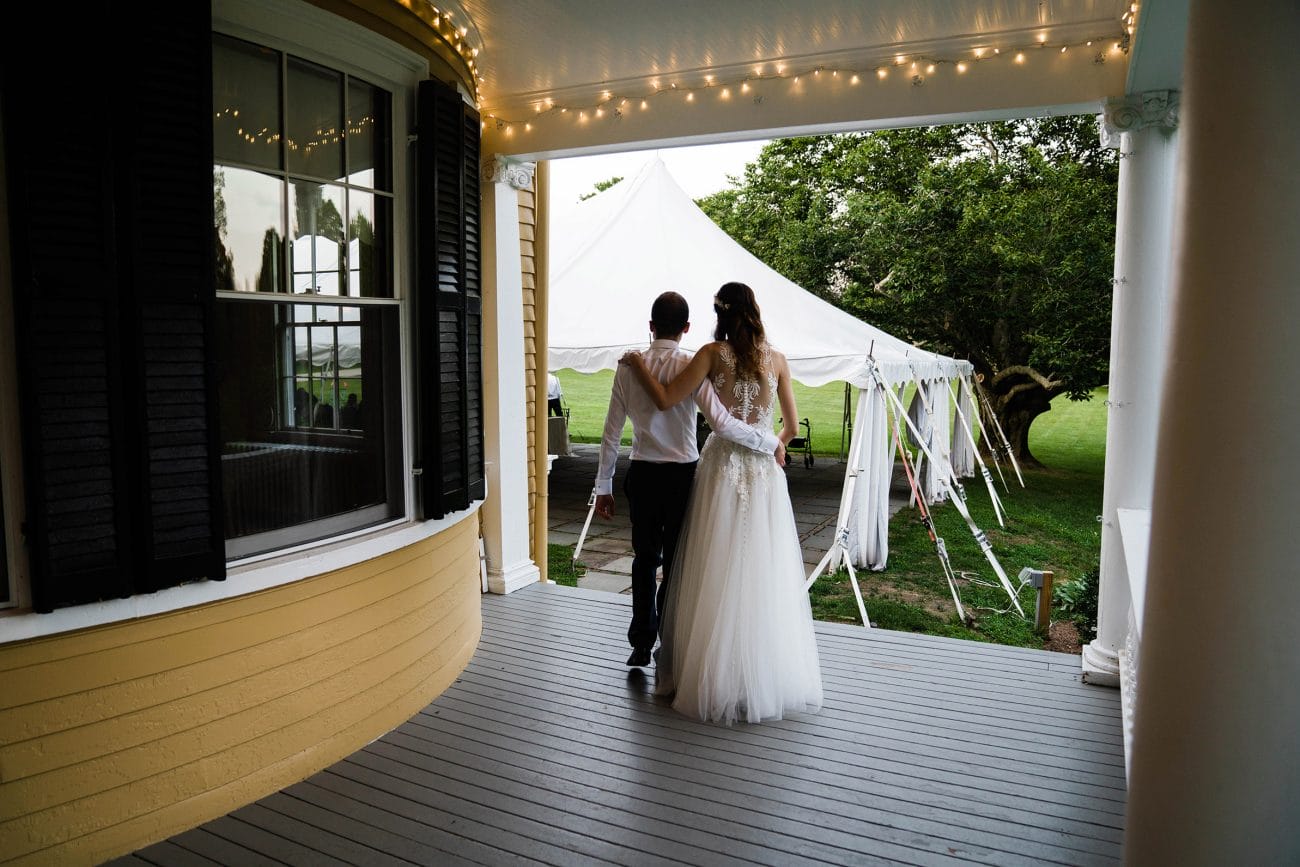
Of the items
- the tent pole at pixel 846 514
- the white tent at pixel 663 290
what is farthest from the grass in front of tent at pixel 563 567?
the tent pole at pixel 846 514

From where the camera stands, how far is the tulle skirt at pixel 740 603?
3.53 meters

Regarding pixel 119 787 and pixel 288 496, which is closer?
pixel 119 787

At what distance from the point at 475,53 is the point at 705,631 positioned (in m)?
2.74

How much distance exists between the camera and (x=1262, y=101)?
5.00 ft

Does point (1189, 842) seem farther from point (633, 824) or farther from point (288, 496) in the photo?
point (288, 496)

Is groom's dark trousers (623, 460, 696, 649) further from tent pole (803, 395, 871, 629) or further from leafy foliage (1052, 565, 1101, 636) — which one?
leafy foliage (1052, 565, 1101, 636)

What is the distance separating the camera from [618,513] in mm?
9141

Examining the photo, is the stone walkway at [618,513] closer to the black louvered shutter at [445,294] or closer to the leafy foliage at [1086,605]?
the leafy foliage at [1086,605]

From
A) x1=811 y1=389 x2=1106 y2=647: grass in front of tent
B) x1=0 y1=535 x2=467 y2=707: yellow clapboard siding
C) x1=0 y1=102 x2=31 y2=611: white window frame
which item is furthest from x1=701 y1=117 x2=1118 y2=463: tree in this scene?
x1=0 y1=102 x2=31 y2=611: white window frame

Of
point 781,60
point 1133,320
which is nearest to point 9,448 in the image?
point 781,60

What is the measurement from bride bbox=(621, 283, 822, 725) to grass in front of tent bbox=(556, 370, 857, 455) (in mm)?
8048

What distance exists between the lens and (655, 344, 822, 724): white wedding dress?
11.6 feet

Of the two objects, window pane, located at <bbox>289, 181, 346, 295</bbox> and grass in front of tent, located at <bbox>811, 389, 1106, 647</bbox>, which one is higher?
window pane, located at <bbox>289, 181, 346, 295</bbox>

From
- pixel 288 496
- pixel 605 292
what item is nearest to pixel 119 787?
pixel 288 496
